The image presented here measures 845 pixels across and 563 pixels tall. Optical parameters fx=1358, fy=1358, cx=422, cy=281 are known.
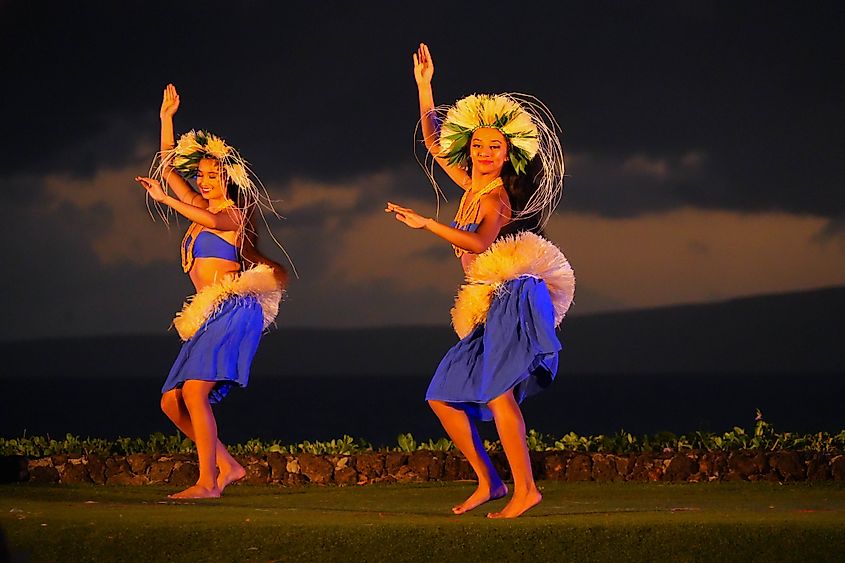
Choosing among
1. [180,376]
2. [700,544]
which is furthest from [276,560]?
[180,376]

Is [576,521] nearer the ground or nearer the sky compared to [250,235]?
nearer the ground

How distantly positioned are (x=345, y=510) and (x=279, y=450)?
200cm

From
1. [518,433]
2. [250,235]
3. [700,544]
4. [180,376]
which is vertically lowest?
[700,544]

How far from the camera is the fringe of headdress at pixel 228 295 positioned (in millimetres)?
6376

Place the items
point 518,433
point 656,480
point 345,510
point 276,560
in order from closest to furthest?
1. point 276,560
2. point 518,433
3. point 345,510
4. point 656,480

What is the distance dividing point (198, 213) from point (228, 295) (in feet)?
1.36

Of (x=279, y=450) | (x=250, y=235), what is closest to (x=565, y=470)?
(x=279, y=450)

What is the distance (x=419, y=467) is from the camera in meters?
7.29

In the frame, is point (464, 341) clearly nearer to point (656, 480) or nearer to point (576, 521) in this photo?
point (576, 521)

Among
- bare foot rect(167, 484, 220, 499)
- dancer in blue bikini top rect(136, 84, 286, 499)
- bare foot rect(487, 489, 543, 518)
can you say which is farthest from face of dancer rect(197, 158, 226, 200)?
bare foot rect(487, 489, 543, 518)

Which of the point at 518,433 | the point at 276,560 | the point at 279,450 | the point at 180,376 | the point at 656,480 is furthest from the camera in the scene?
the point at 279,450

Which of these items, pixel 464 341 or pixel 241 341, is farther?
pixel 241 341

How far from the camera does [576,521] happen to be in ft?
15.7

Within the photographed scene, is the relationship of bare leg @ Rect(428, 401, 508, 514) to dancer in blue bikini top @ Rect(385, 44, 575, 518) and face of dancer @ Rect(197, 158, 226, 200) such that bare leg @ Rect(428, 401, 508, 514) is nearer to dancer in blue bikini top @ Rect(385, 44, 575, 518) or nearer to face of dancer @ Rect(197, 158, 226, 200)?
dancer in blue bikini top @ Rect(385, 44, 575, 518)
